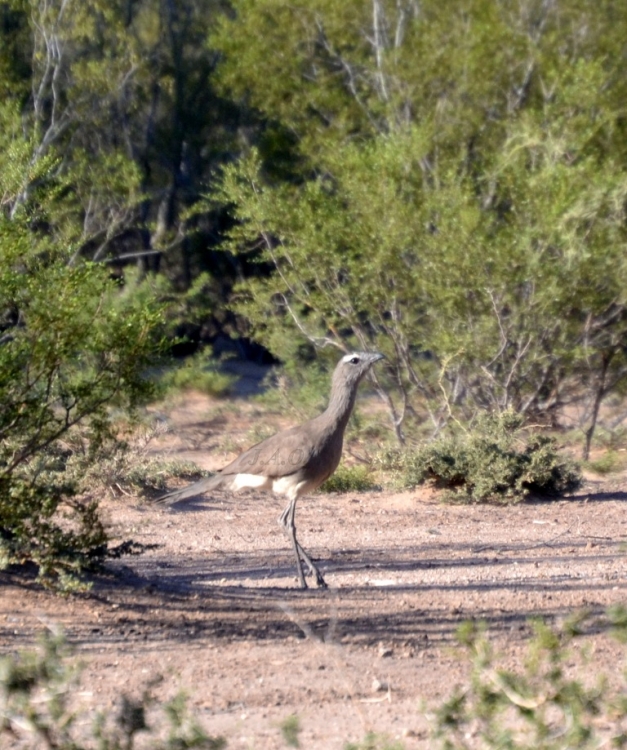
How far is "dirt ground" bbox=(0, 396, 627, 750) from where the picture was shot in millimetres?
4234

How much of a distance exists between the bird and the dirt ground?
1.74 feet

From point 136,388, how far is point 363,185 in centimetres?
693

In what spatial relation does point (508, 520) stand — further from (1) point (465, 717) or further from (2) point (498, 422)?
(1) point (465, 717)

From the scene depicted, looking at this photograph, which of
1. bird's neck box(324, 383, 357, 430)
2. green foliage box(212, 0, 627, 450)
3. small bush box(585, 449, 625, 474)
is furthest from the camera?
small bush box(585, 449, 625, 474)

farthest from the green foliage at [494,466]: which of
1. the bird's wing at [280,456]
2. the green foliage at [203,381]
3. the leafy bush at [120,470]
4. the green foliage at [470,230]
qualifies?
the green foliage at [203,381]

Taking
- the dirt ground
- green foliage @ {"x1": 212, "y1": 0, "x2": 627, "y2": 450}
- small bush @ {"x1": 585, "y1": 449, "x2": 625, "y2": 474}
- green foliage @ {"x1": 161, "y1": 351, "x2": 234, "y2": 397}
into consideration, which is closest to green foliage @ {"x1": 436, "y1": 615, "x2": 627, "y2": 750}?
the dirt ground

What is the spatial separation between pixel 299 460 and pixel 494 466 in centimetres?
345

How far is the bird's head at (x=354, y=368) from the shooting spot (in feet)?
22.7

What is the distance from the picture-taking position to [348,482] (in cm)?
1088

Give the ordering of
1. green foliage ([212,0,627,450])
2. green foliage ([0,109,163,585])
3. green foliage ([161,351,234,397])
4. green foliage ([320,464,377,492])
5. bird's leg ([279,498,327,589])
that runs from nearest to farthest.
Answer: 1. green foliage ([0,109,163,585])
2. bird's leg ([279,498,327,589])
3. green foliage ([320,464,377,492])
4. green foliage ([212,0,627,450])
5. green foliage ([161,351,234,397])

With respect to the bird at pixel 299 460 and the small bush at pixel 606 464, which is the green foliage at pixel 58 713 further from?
the small bush at pixel 606 464

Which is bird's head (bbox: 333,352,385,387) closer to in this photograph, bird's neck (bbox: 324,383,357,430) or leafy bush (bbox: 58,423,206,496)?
bird's neck (bbox: 324,383,357,430)

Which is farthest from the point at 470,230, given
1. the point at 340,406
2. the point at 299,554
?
the point at 299,554

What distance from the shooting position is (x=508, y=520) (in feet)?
29.2
